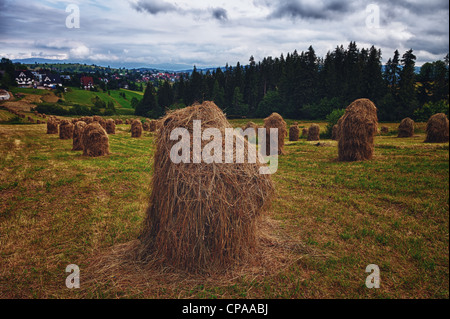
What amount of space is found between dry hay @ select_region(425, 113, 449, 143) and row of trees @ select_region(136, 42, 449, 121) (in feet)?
130

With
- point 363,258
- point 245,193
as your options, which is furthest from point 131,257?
point 363,258

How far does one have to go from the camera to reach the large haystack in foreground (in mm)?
4840

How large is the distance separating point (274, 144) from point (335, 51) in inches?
2852

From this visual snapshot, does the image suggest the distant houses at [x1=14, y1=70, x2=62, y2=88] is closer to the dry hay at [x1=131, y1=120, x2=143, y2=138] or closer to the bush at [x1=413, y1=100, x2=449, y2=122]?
the dry hay at [x1=131, y1=120, x2=143, y2=138]

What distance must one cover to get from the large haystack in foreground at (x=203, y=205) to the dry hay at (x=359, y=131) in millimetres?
12130

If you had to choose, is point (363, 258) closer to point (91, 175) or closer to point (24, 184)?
point (91, 175)

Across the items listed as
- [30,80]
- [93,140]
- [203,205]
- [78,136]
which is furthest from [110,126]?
[203,205]

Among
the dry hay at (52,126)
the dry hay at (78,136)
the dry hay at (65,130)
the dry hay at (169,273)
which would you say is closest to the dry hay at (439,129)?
the dry hay at (169,273)

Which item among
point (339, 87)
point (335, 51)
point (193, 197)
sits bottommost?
point (193, 197)

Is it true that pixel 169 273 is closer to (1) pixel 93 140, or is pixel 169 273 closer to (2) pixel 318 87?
(1) pixel 93 140

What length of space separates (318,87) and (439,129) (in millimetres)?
53568

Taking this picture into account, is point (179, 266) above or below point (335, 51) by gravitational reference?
below

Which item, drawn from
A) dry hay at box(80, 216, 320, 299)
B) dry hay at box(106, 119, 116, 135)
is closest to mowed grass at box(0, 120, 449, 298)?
dry hay at box(80, 216, 320, 299)
